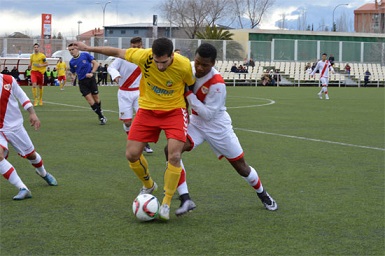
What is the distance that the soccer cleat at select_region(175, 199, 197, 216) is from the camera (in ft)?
24.0

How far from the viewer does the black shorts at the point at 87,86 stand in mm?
19188

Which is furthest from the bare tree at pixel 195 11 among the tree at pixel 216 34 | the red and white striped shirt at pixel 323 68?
the red and white striped shirt at pixel 323 68

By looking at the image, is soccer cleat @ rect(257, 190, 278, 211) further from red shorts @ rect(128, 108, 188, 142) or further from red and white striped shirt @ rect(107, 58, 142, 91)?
red and white striped shirt @ rect(107, 58, 142, 91)

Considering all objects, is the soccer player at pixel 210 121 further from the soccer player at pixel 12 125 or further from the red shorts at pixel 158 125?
the soccer player at pixel 12 125

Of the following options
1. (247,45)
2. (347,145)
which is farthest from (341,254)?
(247,45)

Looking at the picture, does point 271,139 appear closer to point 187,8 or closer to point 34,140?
point 34,140

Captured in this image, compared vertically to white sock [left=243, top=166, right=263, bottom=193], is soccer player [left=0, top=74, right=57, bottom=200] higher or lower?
higher

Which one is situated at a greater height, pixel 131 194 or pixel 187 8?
pixel 187 8

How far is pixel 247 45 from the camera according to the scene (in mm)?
58469

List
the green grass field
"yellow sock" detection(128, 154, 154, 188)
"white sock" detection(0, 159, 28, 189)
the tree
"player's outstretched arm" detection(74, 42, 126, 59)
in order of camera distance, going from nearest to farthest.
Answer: the green grass field, "player's outstretched arm" detection(74, 42, 126, 59), "yellow sock" detection(128, 154, 154, 188), "white sock" detection(0, 159, 28, 189), the tree

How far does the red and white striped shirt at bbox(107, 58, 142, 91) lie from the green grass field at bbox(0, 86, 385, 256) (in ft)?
3.97

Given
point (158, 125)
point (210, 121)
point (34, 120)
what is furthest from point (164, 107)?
point (34, 120)

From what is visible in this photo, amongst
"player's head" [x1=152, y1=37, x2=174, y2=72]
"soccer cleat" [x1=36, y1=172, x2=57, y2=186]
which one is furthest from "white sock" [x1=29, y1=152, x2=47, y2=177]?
"player's head" [x1=152, y1=37, x2=174, y2=72]

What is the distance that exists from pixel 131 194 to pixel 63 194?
815mm
